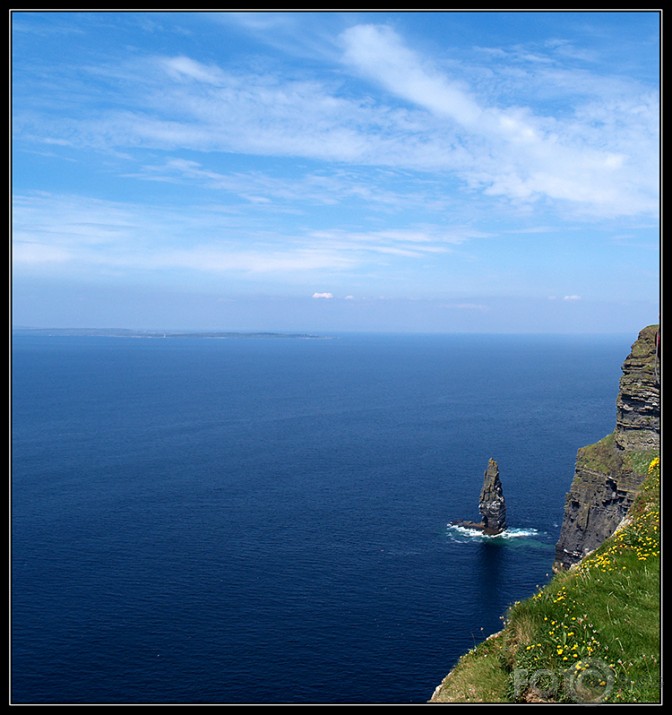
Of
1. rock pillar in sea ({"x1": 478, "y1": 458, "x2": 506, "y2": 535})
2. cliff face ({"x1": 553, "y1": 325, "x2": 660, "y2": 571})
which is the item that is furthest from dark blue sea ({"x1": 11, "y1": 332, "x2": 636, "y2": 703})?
cliff face ({"x1": 553, "y1": 325, "x2": 660, "y2": 571})

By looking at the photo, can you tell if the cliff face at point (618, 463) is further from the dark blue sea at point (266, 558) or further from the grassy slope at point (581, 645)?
the grassy slope at point (581, 645)

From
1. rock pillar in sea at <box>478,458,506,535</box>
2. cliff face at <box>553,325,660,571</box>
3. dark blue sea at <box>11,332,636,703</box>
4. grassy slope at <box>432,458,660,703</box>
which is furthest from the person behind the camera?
rock pillar in sea at <box>478,458,506,535</box>

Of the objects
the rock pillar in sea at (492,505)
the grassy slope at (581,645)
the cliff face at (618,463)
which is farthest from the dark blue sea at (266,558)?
the grassy slope at (581,645)

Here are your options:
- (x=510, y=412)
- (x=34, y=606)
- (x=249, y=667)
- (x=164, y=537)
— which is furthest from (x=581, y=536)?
(x=510, y=412)

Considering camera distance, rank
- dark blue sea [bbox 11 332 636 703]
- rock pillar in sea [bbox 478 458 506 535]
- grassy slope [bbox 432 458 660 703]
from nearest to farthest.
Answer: grassy slope [bbox 432 458 660 703] < dark blue sea [bbox 11 332 636 703] < rock pillar in sea [bbox 478 458 506 535]

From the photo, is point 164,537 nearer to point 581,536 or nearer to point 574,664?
point 581,536

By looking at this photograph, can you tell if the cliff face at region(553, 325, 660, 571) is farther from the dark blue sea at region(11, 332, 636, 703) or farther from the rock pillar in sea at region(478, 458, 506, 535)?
the rock pillar in sea at region(478, 458, 506, 535)
